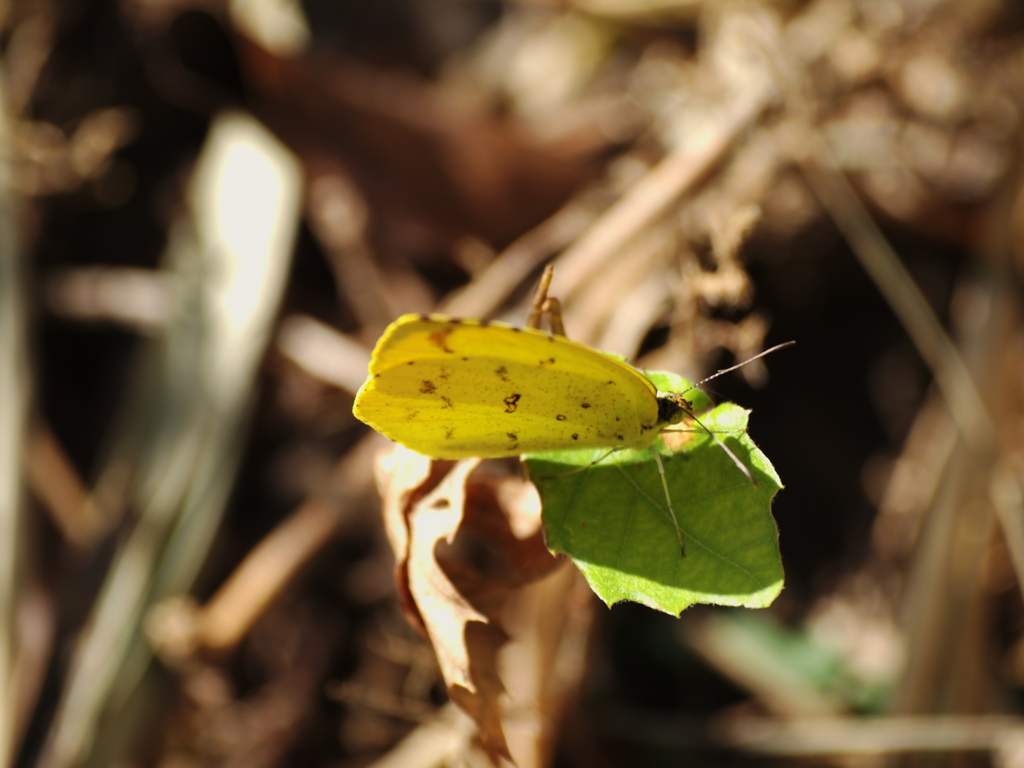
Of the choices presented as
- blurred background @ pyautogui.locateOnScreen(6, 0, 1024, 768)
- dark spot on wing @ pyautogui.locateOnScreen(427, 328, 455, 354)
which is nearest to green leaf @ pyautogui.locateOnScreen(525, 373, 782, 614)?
dark spot on wing @ pyautogui.locateOnScreen(427, 328, 455, 354)

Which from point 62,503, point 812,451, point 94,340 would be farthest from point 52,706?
point 812,451

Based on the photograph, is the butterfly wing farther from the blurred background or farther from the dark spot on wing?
the blurred background

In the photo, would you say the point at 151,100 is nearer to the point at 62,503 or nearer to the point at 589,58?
the point at 62,503

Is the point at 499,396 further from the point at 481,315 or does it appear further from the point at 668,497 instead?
the point at 481,315

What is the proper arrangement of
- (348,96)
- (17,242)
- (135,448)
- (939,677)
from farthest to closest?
(348,96)
(17,242)
(135,448)
(939,677)

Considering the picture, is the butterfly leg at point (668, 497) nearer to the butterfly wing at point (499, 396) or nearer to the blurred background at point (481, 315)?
the butterfly wing at point (499, 396)

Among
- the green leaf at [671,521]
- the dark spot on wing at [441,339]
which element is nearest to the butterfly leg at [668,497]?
the green leaf at [671,521]

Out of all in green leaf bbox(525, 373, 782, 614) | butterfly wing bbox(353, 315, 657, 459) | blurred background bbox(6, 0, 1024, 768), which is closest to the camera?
green leaf bbox(525, 373, 782, 614)

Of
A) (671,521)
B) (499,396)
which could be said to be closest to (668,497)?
(671,521)
